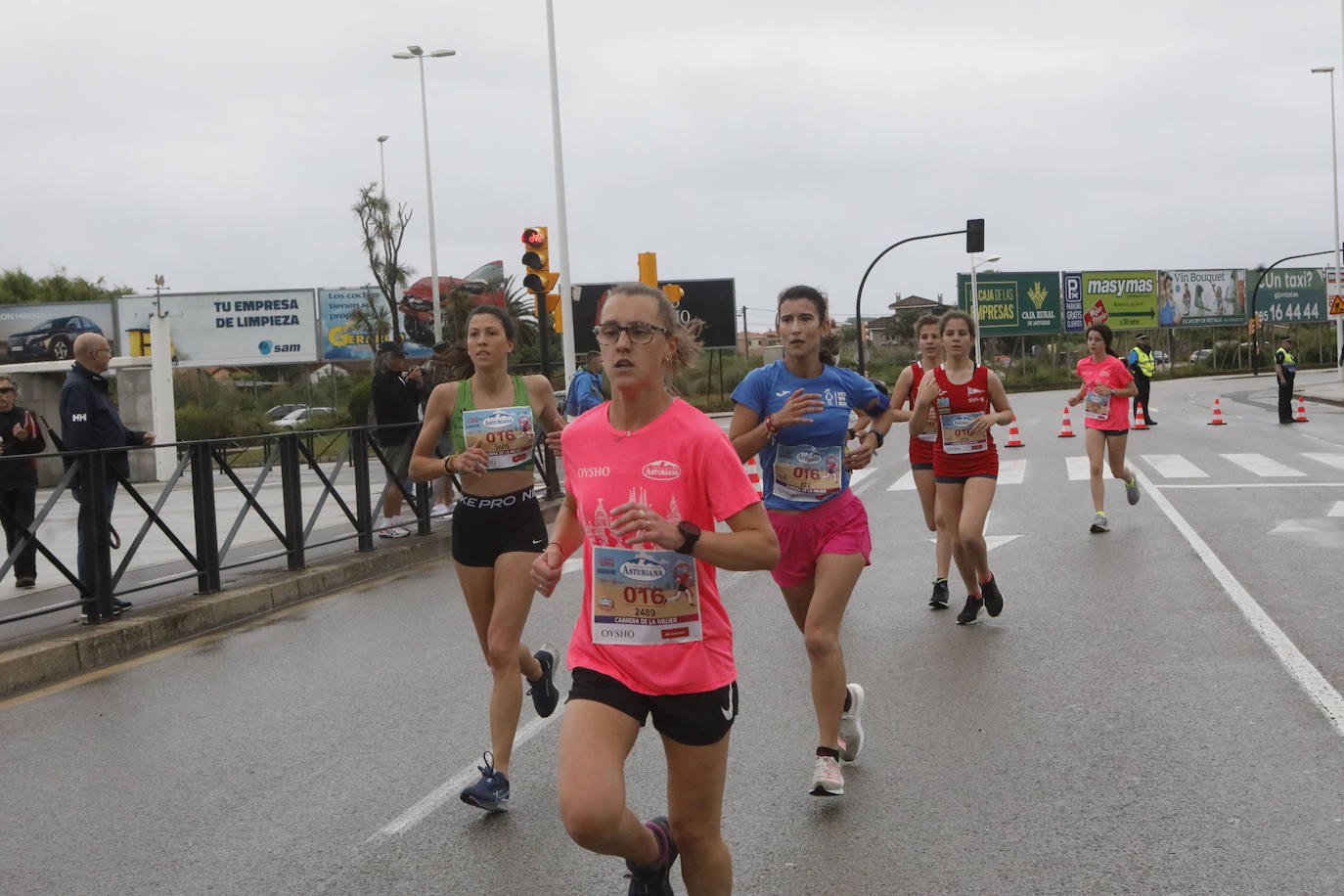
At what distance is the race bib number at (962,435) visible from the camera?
8055 mm

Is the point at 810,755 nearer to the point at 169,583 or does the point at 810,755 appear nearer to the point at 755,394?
the point at 755,394

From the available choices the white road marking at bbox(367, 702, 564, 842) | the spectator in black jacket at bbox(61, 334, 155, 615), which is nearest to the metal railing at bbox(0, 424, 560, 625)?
the spectator in black jacket at bbox(61, 334, 155, 615)

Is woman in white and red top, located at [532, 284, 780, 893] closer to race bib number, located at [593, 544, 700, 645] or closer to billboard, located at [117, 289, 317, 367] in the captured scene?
race bib number, located at [593, 544, 700, 645]

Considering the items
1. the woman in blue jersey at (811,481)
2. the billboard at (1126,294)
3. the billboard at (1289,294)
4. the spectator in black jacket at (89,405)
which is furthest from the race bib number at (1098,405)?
the billboard at (1289,294)

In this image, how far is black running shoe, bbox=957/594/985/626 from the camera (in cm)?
814

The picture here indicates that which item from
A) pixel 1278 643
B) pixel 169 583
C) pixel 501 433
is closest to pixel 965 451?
pixel 1278 643

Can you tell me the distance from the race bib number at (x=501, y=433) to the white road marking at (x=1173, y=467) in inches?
528

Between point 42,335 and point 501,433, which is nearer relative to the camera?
point 501,433

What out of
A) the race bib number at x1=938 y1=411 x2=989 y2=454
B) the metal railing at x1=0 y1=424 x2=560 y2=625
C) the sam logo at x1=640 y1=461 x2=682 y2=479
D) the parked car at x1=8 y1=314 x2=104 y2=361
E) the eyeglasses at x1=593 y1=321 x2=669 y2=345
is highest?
the parked car at x1=8 y1=314 x2=104 y2=361

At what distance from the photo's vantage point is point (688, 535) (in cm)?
309

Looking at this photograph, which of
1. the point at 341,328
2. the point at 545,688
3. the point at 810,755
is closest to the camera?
the point at 810,755

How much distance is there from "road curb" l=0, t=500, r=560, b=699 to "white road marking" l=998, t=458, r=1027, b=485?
8105 mm

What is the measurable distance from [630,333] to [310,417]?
45209 mm

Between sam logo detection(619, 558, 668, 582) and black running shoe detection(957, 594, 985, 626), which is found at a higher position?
sam logo detection(619, 558, 668, 582)
